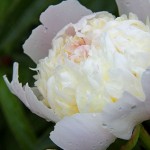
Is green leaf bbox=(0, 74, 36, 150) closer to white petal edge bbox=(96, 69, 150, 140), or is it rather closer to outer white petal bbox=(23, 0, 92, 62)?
outer white petal bbox=(23, 0, 92, 62)

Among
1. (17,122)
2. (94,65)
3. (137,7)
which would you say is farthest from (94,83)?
(17,122)

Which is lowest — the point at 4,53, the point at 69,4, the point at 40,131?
the point at 40,131

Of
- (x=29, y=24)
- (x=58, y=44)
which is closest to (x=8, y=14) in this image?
(x=29, y=24)

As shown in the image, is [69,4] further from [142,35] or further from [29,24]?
[29,24]

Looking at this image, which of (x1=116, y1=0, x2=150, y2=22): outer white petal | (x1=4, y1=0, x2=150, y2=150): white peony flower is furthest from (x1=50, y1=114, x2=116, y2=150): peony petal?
(x1=116, y1=0, x2=150, y2=22): outer white petal

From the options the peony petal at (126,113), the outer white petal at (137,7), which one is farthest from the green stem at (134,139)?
the outer white petal at (137,7)

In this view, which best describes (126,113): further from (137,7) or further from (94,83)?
(137,7)
